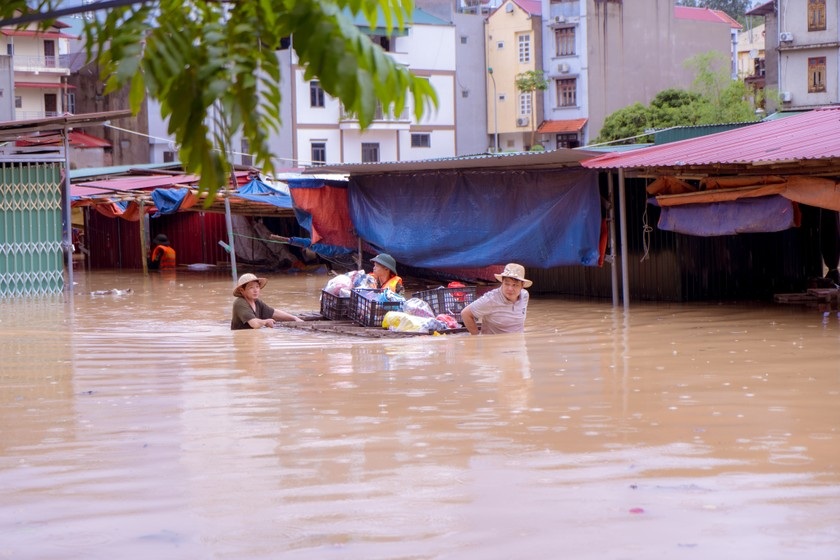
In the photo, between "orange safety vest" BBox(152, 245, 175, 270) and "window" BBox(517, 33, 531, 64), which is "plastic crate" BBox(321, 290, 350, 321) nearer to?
"orange safety vest" BBox(152, 245, 175, 270)

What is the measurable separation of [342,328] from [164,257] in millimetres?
17108

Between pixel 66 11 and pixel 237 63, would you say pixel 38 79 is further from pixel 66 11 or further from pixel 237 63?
pixel 237 63

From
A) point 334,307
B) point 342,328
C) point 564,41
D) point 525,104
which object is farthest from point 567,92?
point 342,328

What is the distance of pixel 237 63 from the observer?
9.93 feet

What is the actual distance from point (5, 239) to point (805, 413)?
1426 centimetres

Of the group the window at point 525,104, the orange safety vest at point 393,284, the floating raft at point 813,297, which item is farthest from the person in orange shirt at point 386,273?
the window at point 525,104

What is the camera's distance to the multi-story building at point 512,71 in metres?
57.7

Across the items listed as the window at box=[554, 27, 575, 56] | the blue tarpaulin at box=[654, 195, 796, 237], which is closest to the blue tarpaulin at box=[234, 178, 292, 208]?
the blue tarpaulin at box=[654, 195, 796, 237]

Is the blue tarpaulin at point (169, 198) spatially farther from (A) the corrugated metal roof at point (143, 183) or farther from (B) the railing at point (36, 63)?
(B) the railing at point (36, 63)

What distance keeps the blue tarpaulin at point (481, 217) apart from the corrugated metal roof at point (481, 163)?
21 centimetres

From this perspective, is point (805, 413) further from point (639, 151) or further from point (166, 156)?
point (166, 156)

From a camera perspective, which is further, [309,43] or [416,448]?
[416,448]

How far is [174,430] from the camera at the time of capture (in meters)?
6.77

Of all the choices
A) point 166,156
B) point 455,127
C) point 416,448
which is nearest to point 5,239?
point 416,448
